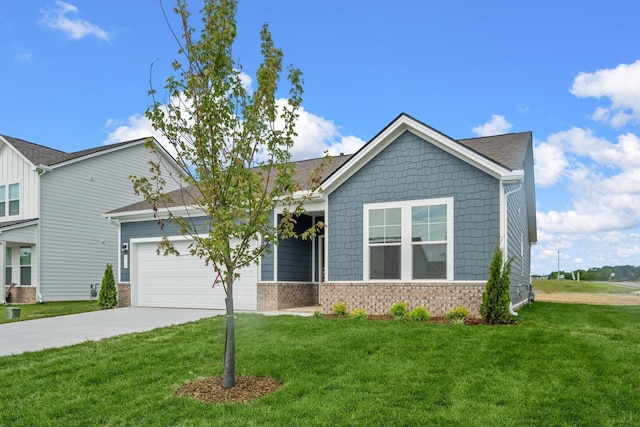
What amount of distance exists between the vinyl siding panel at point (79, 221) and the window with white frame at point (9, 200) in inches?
73.7

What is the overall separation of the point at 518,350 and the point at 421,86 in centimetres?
747

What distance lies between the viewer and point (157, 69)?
629 centimetres

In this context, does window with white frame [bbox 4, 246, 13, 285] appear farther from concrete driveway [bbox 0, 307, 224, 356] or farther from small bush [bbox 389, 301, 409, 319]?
small bush [bbox 389, 301, 409, 319]

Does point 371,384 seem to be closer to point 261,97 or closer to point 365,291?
point 261,97

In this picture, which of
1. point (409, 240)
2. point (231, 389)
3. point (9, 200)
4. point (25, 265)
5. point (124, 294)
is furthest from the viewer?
Result: point (9, 200)

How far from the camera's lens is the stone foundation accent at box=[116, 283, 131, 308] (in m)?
16.5

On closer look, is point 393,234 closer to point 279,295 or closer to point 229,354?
point 279,295

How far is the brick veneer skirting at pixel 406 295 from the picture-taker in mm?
10602

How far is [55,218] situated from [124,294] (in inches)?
Answer: 255

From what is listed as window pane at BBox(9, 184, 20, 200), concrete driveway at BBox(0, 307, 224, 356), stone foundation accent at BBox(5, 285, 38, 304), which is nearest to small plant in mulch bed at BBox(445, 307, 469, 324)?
concrete driveway at BBox(0, 307, 224, 356)

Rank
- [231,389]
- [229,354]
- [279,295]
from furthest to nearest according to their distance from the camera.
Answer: [279,295] → [229,354] → [231,389]

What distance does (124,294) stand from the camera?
1661 centimetres

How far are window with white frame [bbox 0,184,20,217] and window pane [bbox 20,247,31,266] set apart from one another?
163 centimetres

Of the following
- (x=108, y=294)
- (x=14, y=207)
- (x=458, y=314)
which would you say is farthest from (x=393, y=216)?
(x=14, y=207)
